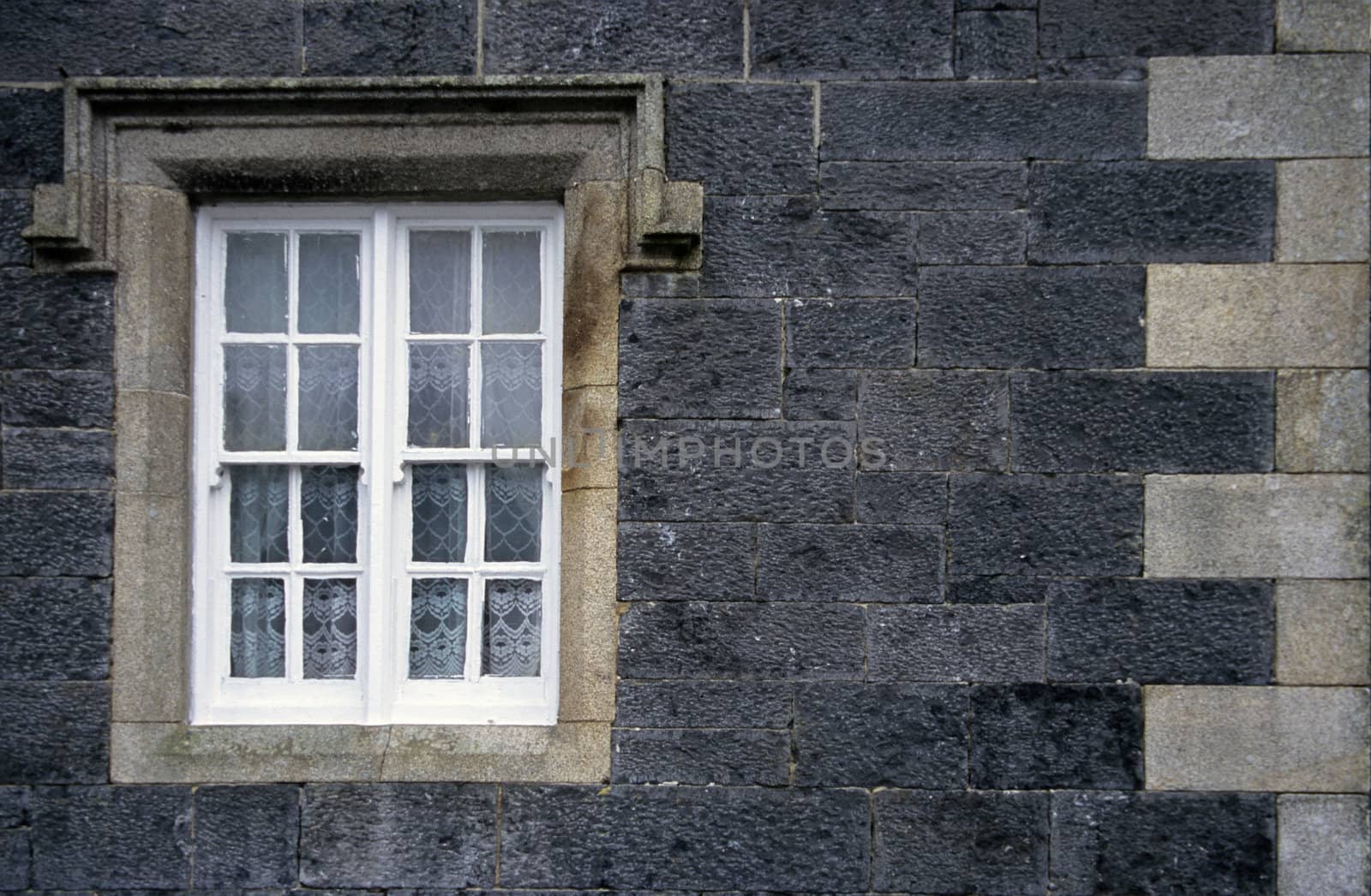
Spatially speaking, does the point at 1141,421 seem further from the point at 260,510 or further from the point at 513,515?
the point at 260,510

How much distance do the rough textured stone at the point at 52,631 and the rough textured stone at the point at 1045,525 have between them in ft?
9.44

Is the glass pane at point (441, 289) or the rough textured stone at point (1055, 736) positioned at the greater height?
the glass pane at point (441, 289)

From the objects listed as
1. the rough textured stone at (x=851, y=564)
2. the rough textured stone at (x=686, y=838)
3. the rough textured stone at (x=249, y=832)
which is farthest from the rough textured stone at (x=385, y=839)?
the rough textured stone at (x=851, y=564)

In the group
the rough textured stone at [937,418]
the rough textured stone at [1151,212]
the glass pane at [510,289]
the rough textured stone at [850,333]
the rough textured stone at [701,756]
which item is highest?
the rough textured stone at [1151,212]

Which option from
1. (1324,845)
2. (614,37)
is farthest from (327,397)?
(1324,845)

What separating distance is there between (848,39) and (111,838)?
3.66 m

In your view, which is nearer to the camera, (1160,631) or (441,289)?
(1160,631)

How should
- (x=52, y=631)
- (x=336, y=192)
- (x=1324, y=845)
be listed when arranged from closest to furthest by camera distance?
(x=1324, y=845)
(x=52, y=631)
(x=336, y=192)

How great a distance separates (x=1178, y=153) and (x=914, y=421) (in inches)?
49.8

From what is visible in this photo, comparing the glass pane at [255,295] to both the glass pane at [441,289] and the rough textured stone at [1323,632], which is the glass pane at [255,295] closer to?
the glass pane at [441,289]

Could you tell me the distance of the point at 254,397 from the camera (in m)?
3.35

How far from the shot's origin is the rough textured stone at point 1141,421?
3.09 meters

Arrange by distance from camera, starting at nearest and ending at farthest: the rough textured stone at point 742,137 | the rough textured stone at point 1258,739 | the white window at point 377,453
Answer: the rough textured stone at point 1258,739 < the rough textured stone at point 742,137 < the white window at point 377,453

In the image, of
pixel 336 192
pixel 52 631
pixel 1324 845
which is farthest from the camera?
pixel 336 192
